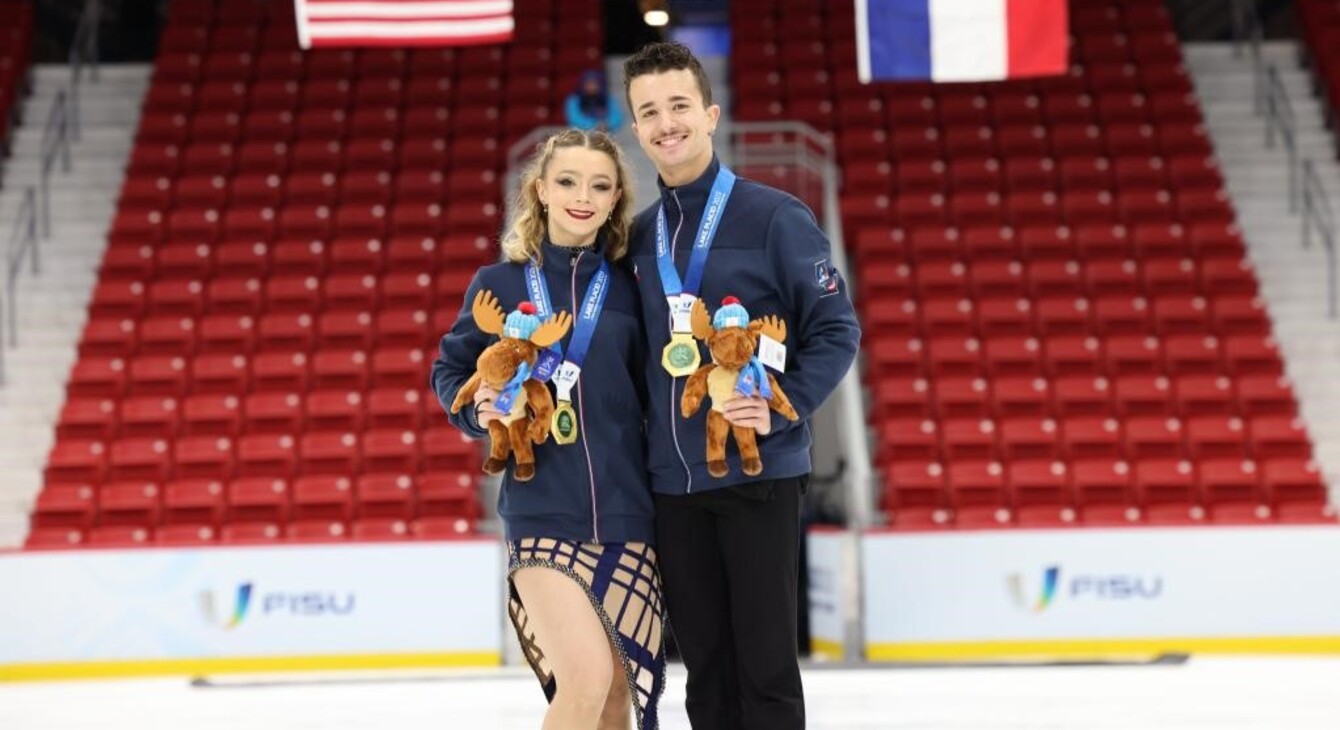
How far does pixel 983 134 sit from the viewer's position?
13695mm

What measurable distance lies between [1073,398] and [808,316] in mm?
8422

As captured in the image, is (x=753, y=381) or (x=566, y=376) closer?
(x=753, y=381)

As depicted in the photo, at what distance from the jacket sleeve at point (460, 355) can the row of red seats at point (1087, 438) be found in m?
7.69

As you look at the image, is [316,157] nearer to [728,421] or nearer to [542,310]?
[542,310]

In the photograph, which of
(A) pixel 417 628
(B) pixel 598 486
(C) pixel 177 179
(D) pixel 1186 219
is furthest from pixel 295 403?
(B) pixel 598 486

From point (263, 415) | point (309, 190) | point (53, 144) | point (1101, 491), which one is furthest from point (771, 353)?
point (53, 144)

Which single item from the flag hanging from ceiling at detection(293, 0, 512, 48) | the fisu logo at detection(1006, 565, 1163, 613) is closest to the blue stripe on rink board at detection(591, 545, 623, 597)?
the fisu logo at detection(1006, 565, 1163, 613)

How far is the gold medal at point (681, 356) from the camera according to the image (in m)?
3.12

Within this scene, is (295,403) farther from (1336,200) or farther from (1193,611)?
(1336,200)

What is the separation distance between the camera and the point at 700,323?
3.11 m

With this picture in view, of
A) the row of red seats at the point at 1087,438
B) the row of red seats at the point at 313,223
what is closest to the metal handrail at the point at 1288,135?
the row of red seats at the point at 1087,438

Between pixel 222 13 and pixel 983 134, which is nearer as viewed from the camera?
pixel 983 134

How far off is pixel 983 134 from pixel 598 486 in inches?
434

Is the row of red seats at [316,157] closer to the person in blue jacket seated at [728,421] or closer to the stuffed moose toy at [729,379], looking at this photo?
the person in blue jacket seated at [728,421]
